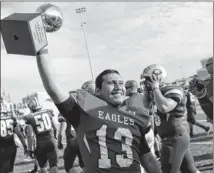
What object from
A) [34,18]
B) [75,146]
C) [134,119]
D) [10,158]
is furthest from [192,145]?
[34,18]

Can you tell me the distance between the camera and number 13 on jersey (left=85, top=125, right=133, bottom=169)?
2.30 meters

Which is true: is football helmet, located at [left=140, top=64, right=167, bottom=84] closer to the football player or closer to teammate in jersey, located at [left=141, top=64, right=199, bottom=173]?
teammate in jersey, located at [left=141, top=64, right=199, bottom=173]

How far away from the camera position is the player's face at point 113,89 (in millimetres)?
2410

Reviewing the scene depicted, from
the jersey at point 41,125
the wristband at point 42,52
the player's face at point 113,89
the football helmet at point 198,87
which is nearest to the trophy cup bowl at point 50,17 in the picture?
the wristband at point 42,52

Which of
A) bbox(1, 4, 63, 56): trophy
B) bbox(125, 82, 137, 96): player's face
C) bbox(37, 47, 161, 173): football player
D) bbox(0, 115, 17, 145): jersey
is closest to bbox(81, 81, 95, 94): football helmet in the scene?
bbox(125, 82, 137, 96): player's face

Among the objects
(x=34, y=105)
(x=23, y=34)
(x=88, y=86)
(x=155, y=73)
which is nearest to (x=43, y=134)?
(x=34, y=105)

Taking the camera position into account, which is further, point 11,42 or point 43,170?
point 43,170

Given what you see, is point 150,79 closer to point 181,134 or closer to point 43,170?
point 181,134

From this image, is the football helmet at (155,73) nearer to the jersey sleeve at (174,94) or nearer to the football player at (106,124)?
the jersey sleeve at (174,94)

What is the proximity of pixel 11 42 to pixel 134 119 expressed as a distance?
3.03 ft

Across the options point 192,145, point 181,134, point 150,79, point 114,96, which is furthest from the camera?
point 192,145

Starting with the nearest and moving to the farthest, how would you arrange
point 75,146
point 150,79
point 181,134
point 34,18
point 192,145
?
1. point 34,18
2. point 150,79
3. point 181,134
4. point 75,146
5. point 192,145

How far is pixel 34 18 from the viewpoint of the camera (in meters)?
2.09

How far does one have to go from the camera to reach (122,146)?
2344 millimetres
